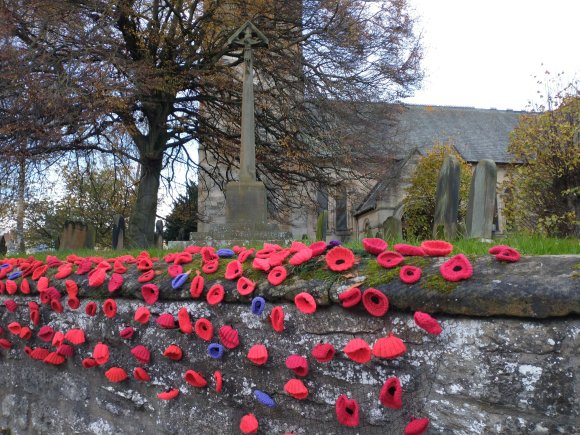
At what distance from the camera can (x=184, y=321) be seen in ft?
8.87

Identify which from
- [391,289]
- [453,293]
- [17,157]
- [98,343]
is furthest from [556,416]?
[17,157]

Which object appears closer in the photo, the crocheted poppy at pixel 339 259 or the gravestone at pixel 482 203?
the crocheted poppy at pixel 339 259

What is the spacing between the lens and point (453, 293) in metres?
1.94

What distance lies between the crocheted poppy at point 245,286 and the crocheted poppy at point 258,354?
28 cm

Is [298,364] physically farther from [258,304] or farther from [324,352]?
[258,304]

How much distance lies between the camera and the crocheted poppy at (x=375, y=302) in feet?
6.77

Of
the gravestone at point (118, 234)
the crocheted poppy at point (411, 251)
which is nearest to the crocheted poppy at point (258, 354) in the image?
the crocheted poppy at point (411, 251)

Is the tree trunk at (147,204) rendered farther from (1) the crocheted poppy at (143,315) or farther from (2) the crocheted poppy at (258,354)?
(2) the crocheted poppy at (258,354)

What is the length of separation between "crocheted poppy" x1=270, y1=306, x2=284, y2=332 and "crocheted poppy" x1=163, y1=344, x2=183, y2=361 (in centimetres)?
69

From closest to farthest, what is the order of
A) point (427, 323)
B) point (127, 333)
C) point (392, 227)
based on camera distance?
point (427, 323)
point (127, 333)
point (392, 227)

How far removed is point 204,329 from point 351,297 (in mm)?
933

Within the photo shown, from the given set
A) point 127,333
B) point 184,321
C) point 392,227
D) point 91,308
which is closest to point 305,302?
point 184,321

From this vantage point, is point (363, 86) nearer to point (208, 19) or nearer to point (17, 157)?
point (208, 19)

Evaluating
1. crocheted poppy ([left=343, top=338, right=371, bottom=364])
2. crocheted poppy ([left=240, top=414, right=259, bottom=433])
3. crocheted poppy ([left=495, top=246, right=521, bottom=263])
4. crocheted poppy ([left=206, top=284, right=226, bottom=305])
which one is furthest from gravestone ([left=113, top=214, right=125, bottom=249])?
crocheted poppy ([left=495, top=246, right=521, bottom=263])
